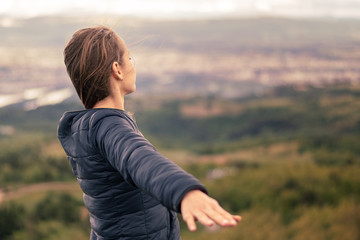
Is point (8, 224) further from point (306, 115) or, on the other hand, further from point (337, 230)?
point (306, 115)

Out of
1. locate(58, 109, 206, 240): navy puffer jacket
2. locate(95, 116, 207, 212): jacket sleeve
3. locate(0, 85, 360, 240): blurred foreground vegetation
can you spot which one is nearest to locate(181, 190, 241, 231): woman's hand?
locate(95, 116, 207, 212): jacket sleeve

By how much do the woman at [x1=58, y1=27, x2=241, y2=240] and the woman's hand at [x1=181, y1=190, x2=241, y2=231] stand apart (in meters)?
0.25

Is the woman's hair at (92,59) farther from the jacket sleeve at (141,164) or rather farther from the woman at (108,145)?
the jacket sleeve at (141,164)

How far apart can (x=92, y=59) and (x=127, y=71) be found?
0.61 ft

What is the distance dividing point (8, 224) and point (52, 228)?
4330mm

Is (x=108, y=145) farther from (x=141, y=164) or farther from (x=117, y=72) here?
(x=117, y=72)

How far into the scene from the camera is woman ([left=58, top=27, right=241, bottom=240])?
1.58 m

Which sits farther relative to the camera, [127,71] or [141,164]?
[127,71]

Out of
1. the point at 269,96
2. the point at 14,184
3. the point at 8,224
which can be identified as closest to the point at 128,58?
A: the point at 8,224

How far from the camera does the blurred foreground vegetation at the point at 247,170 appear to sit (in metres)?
28.9

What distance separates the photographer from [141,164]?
1.45 meters

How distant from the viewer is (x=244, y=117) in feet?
371

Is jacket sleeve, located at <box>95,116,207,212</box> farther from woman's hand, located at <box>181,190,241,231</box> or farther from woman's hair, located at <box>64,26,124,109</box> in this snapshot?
woman's hair, located at <box>64,26,124,109</box>

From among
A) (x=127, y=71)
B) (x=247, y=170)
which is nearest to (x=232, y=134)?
(x=247, y=170)
